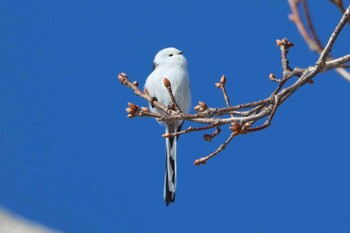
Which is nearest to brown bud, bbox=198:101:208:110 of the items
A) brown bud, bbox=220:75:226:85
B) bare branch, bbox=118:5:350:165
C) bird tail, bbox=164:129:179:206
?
bare branch, bbox=118:5:350:165

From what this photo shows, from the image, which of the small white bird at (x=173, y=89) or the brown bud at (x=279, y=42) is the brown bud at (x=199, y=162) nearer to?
the brown bud at (x=279, y=42)

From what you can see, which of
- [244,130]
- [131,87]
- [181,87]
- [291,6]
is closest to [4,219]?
[131,87]

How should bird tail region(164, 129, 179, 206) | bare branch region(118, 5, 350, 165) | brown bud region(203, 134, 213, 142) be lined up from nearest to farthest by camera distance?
bare branch region(118, 5, 350, 165)
brown bud region(203, 134, 213, 142)
bird tail region(164, 129, 179, 206)

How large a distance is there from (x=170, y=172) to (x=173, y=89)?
98 centimetres

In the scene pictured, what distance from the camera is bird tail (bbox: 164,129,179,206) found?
5762 mm

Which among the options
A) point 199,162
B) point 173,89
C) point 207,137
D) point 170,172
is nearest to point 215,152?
point 199,162

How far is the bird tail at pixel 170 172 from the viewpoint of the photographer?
576 centimetres

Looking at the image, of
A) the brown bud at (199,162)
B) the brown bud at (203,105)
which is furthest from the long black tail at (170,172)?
the brown bud at (203,105)

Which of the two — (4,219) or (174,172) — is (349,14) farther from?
→ (174,172)

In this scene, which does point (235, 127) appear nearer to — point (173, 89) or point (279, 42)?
point (279, 42)

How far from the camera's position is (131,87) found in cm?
334

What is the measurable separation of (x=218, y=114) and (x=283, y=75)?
1.22 ft

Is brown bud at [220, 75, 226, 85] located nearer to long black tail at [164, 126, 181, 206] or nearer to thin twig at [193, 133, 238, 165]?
thin twig at [193, 133, 238, 165]

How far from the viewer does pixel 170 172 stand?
20.1 ft
